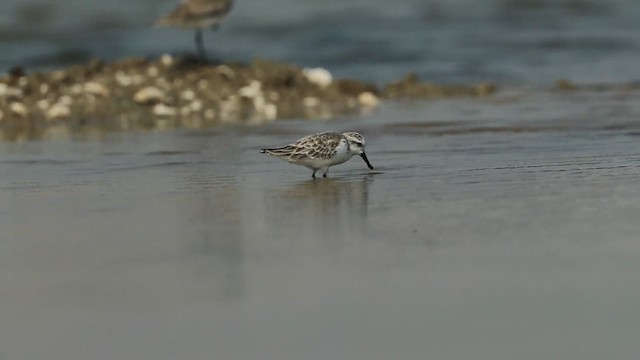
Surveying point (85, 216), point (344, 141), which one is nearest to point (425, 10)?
point (344, 141)

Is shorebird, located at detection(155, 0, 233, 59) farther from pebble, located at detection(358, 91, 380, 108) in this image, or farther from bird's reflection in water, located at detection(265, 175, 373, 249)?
bird's reflection in water, located at detection(265, 175, 373, 249)

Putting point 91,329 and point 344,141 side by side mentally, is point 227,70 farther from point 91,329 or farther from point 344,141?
point 91,329

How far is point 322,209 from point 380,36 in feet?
38.4

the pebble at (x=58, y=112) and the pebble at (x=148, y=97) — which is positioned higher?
the pebble at (x=148, y=97)

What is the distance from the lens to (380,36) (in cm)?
1903

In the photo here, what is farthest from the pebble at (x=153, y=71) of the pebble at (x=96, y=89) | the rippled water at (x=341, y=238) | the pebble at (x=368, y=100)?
the pebble at (x=368, y=100)

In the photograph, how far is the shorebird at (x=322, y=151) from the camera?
9.01 meters

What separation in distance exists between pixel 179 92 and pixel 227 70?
81 cm

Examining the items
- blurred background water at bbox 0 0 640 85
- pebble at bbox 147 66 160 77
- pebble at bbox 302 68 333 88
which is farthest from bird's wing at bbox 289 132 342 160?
blurred background water at bbox 0 0 640 85

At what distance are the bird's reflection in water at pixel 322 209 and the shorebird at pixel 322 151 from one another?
4.9 inches

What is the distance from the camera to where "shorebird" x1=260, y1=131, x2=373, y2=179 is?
9008 millimetres

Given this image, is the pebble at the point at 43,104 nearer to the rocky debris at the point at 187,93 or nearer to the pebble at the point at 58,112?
the rocky debris at the point at 187,93

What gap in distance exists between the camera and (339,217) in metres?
7.19

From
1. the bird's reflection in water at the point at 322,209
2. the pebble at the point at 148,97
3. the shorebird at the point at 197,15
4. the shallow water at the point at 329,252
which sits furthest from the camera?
the shorebird at the point at 197,15
